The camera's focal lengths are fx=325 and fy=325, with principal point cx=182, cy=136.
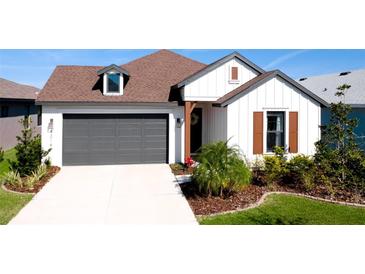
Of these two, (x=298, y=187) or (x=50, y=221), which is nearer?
(x=50, y=221)

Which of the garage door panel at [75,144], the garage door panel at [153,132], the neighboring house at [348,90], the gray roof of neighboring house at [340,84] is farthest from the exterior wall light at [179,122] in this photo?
the gray roof of neighboring house at [340,84]

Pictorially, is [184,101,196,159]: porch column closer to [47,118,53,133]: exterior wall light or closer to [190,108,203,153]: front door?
[190,108,203,153]: front door

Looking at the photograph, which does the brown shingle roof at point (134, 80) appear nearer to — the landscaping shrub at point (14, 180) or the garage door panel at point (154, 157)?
the garage door panel at point (154, 157)

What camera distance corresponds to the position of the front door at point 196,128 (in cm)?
1600

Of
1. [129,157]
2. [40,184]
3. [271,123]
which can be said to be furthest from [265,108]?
[40,184]

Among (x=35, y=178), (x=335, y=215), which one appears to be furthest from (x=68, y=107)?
(x=335, y=215)

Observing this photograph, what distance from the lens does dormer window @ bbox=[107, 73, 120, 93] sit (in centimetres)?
1492

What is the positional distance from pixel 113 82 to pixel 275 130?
752 centimetres

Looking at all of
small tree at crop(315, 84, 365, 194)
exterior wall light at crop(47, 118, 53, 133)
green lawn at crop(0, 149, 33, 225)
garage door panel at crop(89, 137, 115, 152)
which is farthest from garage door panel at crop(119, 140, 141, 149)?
small tree at crop(315, 84, 365, 194)

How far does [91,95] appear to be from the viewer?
47.9ft

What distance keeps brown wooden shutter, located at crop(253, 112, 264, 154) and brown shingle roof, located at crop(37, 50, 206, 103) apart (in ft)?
13.7

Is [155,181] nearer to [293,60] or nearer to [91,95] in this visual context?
[91,95]

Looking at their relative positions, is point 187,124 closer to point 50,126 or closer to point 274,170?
point 274,170

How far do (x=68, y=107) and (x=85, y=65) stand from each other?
4.30m
